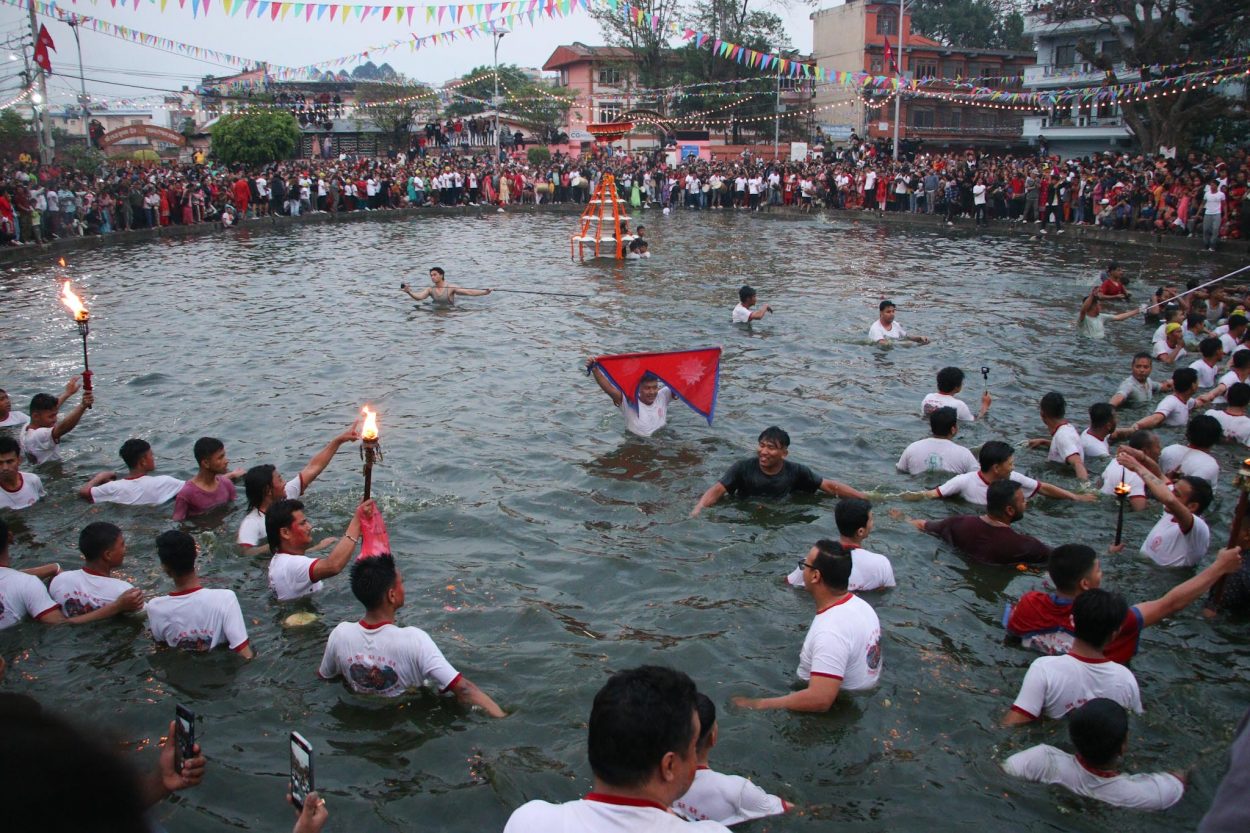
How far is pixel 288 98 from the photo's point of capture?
56.9 m

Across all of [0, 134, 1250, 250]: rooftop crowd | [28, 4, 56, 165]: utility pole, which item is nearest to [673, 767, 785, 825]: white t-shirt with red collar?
[0, 134, 1250, 250]: rooftop crowd

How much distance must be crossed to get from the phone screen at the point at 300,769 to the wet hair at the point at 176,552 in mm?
3580

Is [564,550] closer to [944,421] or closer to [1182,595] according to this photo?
[944,421]

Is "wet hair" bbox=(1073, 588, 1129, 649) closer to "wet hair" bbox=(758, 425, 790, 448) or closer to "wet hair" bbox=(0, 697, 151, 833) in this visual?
"wet hair" bbox=(758, 425, 790, 448)

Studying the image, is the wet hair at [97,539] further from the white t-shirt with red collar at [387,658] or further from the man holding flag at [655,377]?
the man holding flag at [655,377]

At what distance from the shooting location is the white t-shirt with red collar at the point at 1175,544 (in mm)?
7461

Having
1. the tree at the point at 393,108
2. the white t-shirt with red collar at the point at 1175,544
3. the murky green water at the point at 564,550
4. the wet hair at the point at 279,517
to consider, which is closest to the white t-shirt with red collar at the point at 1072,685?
the murky green water at the point at 564,550

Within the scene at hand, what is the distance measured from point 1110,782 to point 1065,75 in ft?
185

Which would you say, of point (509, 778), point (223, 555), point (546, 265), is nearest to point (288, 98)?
point (546, 265)

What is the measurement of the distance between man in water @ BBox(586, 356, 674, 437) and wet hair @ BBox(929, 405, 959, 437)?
2.97 m

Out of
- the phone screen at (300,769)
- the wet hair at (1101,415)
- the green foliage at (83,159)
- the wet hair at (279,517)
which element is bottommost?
the wet hair at (279,517)

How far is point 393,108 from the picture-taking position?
205 feet

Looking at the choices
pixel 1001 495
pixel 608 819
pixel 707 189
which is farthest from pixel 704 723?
pixel 707 189

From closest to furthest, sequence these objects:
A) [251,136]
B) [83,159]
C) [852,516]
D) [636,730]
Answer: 1. [636,730]
2. [852,516]
3. [251,136]
4. [83,159]
